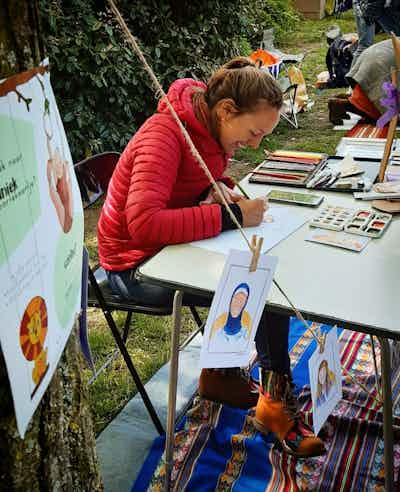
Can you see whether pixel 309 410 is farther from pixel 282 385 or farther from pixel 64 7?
pixel 64 7

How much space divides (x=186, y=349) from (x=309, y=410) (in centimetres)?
66

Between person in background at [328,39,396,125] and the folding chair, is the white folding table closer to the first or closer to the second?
person in background at [328,39,396,125]

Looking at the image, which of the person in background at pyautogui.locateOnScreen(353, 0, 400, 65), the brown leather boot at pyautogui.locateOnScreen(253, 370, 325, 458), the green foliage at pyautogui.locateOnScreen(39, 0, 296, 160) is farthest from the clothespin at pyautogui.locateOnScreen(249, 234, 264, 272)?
the person in background at pyautogui.locateOnScreen(353, 0, 400, 65)

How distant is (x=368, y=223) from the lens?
176 centimetres

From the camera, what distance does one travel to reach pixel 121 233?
1985 millimetres

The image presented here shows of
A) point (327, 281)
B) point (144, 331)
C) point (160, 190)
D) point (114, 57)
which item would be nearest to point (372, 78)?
point (114, 57)

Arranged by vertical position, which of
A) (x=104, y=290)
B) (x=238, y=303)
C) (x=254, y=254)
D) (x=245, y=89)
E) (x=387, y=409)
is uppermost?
(x=245, y=89)

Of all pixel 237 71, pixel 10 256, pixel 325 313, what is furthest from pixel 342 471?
pixel 10 256

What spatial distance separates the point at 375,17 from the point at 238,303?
19.2ft

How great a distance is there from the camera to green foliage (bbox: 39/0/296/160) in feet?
13.7

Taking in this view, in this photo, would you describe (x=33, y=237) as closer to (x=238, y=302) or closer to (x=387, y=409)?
(x=238, y=302)

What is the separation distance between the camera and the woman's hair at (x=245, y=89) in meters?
1.80

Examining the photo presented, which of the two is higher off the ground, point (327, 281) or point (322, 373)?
point (327, 281)

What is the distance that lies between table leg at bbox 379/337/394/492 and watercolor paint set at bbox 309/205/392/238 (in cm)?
38
